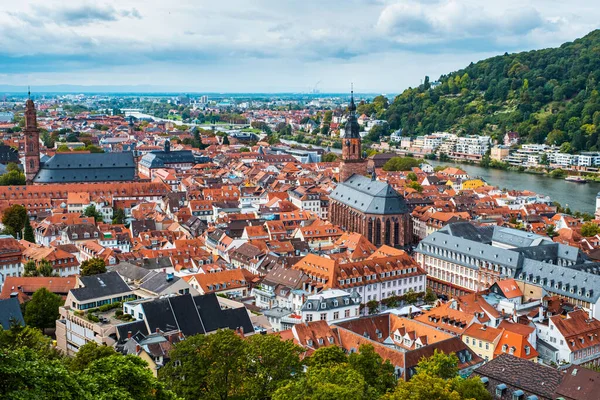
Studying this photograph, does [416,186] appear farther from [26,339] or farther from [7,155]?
[26,339]

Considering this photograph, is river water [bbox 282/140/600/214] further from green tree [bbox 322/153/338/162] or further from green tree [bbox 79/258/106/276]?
green tree [bbox 79/258/106/276]

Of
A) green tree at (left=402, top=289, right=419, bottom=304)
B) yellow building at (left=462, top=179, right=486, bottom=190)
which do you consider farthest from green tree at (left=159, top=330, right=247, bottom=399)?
yellow building at (left=462, top=179, right=486, bottom=190)

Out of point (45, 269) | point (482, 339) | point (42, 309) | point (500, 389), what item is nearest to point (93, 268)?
point (45, 269)

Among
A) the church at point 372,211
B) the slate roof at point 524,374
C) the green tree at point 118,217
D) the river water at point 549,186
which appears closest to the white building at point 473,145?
the river water at point 549,186

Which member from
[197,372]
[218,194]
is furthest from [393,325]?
[218,194]

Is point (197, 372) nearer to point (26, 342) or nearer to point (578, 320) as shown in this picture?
point (26, 342)
